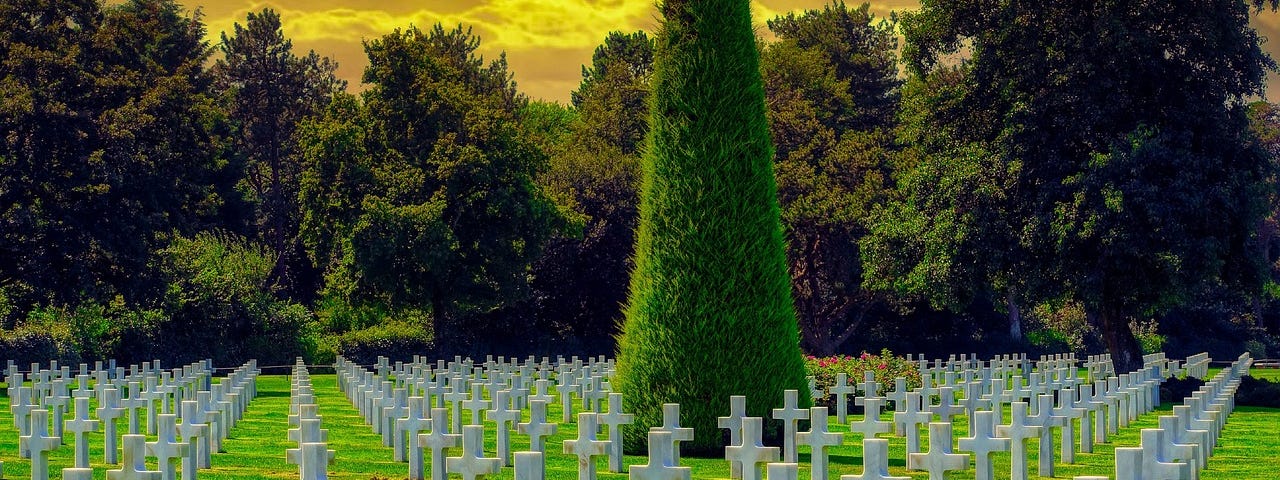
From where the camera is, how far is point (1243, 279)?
1437 inches

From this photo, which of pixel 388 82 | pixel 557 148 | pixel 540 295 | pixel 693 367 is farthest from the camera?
pixel 557 148

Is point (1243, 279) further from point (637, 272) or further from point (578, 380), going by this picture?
Result: point (637, 272)

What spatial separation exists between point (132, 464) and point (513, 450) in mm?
8418

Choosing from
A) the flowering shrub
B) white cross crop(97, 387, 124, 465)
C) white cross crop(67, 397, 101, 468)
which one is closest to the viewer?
white cross crop(67, 397, 101, 468)

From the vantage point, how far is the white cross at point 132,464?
33.7ft

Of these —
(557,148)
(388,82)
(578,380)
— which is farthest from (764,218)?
(557,148)

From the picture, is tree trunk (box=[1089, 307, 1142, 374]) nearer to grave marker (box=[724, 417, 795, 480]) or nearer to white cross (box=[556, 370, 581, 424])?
white cross (box=[556, 370, 581, 424])

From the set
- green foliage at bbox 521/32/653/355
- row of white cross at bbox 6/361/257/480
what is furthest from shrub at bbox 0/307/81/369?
green foliage at bbox 521/32/653/355

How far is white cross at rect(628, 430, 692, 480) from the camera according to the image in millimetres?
10655

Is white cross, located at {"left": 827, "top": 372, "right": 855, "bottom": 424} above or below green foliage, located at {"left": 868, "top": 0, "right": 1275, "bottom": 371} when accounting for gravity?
below

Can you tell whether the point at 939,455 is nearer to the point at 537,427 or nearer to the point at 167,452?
the point at 537,427

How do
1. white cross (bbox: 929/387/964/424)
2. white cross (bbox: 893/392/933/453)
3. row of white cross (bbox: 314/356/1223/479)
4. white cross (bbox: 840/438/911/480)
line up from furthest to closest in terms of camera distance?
white cross (bbox: 929/387/964/424), white cross (bbox: 893/392/933/453), row of white cross (bbox: 314/356/1223/479), white cross (bbox: 840/438/911/480)

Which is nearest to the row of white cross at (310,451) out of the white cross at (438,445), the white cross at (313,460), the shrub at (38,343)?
the white cross at (313,460)

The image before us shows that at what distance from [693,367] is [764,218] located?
1.87 m
